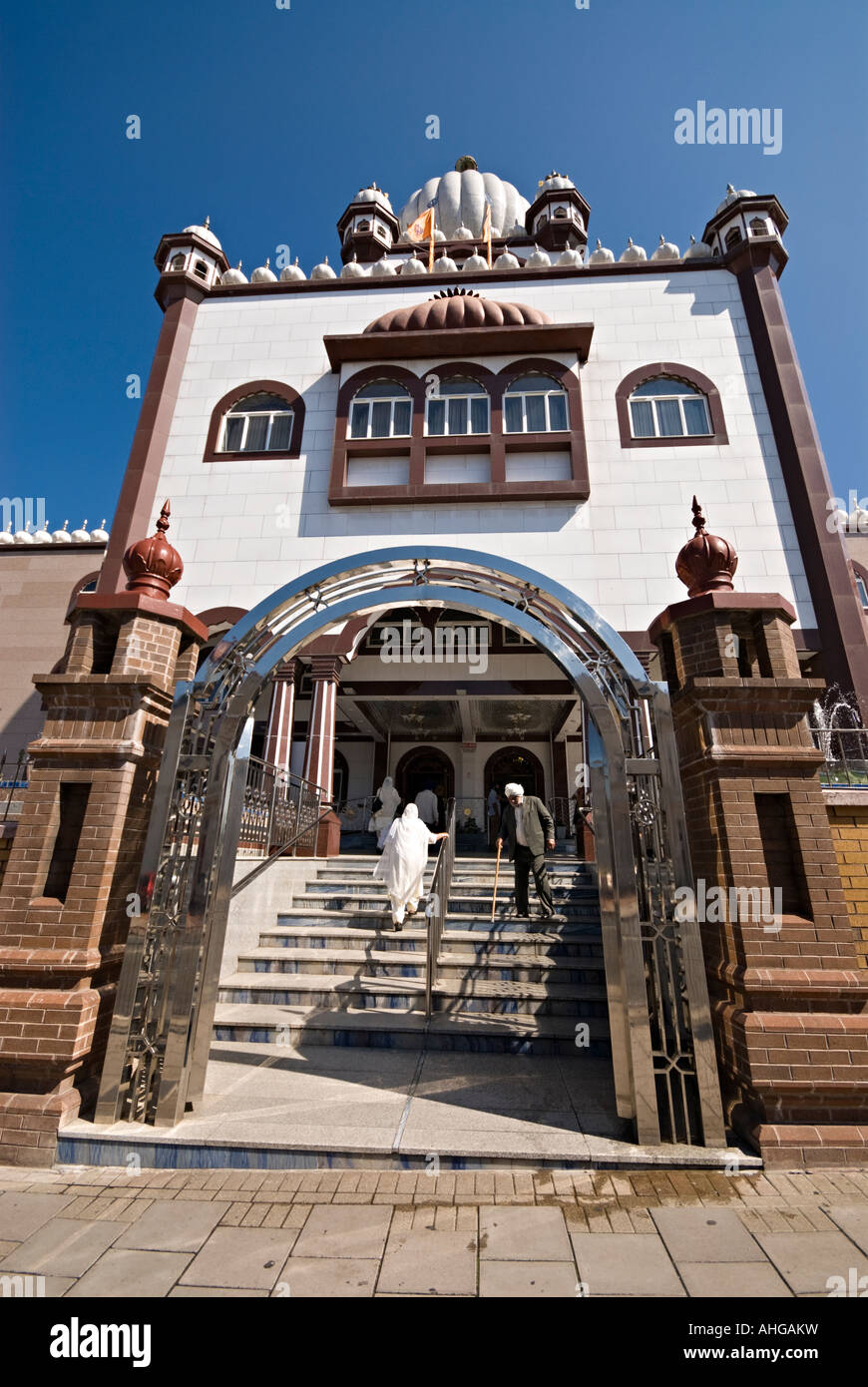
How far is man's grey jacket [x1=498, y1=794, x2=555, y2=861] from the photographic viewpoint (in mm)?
7016

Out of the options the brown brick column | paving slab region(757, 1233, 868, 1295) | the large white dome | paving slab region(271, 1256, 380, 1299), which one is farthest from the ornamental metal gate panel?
the large white dome

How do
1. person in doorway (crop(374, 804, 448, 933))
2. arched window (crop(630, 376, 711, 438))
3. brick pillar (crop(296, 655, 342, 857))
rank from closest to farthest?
person in doorway (crop(374, 804, 448, 933)) < brick pillar (crop(296, 655, 342, 857)) < arched window (crop(630, 376, 711, 438))

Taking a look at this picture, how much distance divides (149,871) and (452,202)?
25.7 metres

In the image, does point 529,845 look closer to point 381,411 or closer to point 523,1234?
point 523,1234

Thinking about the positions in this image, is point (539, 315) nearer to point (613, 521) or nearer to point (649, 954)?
point (613, 521)

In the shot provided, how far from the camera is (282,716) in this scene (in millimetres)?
11414

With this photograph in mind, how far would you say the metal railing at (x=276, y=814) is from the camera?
8.12 metres

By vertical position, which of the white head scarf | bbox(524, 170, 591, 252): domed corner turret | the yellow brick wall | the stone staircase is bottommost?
the stone staircase

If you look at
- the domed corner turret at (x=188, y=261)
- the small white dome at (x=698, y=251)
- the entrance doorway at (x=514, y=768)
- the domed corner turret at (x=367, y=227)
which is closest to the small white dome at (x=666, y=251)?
the small white dome at (x=698, y=251)

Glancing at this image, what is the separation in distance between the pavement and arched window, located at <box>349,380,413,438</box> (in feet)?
38.1

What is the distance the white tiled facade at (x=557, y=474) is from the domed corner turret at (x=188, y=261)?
45.5 inches

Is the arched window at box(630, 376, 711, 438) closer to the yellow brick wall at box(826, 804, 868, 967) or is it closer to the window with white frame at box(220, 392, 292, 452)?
the window with white frame at box(220, 392, 292, 452)

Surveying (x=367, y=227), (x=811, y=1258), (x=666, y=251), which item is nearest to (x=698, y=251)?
(x=666, y=251)
